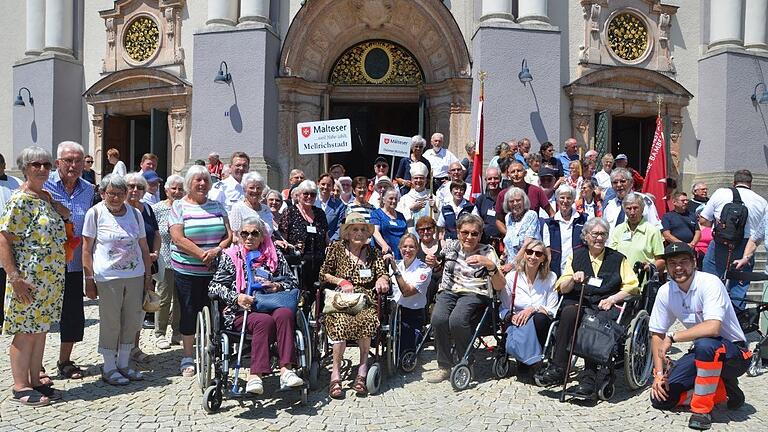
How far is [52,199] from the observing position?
5.29 meters

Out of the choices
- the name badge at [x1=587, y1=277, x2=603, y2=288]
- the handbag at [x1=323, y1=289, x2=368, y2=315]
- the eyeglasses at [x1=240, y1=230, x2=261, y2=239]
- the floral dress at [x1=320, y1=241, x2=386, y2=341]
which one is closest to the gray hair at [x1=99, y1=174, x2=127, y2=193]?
the eyeglasses at [x1=240, y1=230, x2=261, y2=239]

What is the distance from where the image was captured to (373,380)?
5.42 metres

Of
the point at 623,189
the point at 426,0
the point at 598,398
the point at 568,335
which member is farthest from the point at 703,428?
the point at 426,0

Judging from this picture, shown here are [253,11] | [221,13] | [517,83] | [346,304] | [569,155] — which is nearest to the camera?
[346,304]

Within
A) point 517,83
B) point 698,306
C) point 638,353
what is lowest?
point 638,353

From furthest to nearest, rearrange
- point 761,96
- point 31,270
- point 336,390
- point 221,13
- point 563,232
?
1. point 761,96
2. point 221,13
3. point 563,232
4. point 336,390
5. point 31,270

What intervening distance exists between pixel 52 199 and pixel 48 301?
818mm

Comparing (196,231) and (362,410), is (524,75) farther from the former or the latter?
(362,410)

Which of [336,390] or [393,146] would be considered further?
[393,146]

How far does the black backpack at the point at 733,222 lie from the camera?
7.26 meters

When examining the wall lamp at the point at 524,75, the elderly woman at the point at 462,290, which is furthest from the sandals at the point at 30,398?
the wall lamp at the point at 524,75

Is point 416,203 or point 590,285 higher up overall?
point 416,203

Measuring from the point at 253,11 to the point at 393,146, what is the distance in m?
4.89

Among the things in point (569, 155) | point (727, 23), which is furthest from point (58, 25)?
point (727, 23)
